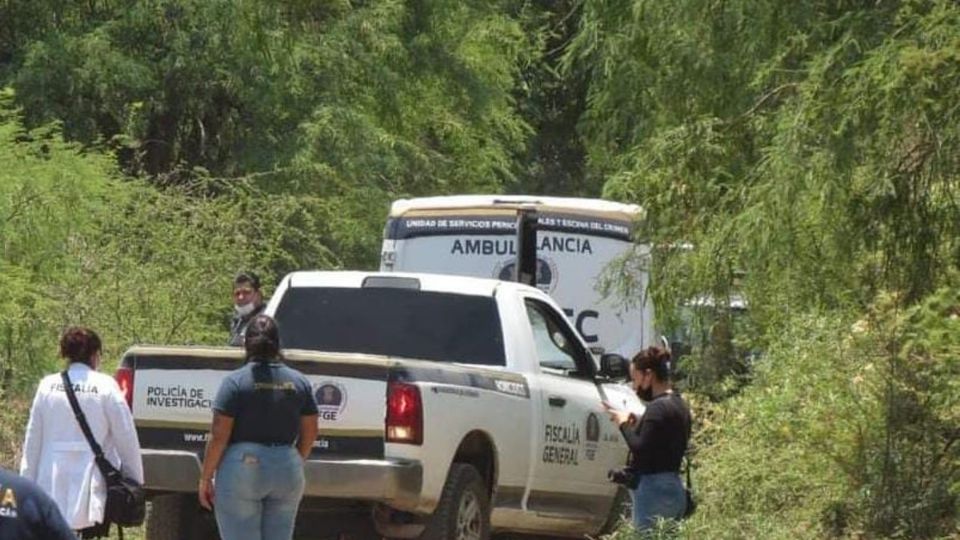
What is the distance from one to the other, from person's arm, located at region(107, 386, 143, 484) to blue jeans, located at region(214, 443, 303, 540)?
0.41 m

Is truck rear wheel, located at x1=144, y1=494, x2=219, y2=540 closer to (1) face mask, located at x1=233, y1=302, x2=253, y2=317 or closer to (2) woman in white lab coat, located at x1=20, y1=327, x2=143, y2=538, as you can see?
(2) woman in white lab coat, located at x1=20, y1=327, x2=143, y2=538

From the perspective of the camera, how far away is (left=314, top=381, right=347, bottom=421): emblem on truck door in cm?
1160

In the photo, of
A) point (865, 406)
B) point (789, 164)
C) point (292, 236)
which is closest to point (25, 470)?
point (789, 164)

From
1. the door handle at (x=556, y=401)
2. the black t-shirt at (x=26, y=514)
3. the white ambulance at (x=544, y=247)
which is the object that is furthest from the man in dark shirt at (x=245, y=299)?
the black t-shirt at (x=26, y=514)

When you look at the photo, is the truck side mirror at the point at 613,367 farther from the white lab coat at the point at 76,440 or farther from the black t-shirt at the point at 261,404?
the white lab coat at the point at 76,440

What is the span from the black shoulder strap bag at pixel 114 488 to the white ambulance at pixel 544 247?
9.47m

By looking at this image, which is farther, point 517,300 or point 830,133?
point 517,300

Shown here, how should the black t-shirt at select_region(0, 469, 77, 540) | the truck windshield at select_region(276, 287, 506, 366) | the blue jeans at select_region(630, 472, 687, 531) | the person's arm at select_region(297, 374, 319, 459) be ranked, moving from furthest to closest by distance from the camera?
the truck windshield at select_region(276, 287, 506, 366), the blue jeans at select_region(630, 472, 687, 531), the person's arm at select_region(297, 374, 319, 459), the black t-shirt at select_region(0, 469, 77, 540)

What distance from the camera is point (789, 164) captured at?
35.0ft

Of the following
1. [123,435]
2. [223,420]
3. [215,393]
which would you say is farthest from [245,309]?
[223,420]

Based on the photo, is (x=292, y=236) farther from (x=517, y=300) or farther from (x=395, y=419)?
(x=395, y=419)

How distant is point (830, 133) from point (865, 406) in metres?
2.20

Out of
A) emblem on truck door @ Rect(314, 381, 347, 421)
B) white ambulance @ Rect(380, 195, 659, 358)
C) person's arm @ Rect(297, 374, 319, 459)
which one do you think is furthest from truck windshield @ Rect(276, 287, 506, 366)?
white ambulance @ Rect(380, 195, 659, 358)

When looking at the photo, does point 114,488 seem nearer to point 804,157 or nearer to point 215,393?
point 215,393
